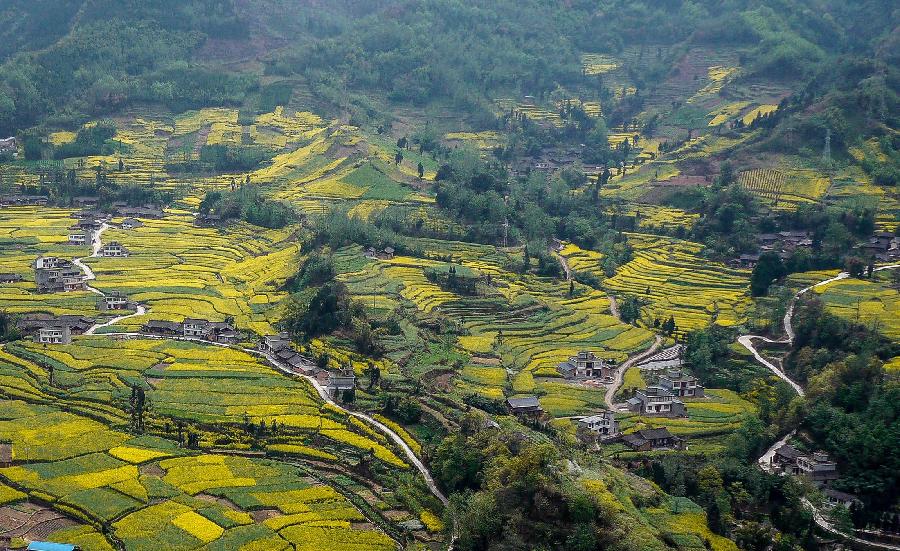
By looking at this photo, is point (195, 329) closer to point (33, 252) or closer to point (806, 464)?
point (33, 252)

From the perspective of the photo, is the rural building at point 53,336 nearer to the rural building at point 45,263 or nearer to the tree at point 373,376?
the rural building at point 45,263

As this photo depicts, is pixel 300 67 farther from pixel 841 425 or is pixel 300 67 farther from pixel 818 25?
pixel 841 425

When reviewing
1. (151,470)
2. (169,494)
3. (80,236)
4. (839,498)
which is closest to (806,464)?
(839,498)

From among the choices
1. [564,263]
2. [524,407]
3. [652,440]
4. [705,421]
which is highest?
[564,263]

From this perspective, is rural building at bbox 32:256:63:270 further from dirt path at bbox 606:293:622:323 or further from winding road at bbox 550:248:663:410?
dirt path at bbox 606:293:622:323

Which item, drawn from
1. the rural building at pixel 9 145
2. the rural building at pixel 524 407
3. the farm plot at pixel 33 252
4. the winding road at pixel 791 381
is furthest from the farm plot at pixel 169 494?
the rural building at pixel 9 145

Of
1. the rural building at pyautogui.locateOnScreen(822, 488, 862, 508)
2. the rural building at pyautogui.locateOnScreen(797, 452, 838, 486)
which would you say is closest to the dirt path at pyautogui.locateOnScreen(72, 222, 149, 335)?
the rural building at pyautogui.locateOnScreen(797, 452, 838, 486)

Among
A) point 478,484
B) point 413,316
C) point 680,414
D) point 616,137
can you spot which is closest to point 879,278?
point 680,414
